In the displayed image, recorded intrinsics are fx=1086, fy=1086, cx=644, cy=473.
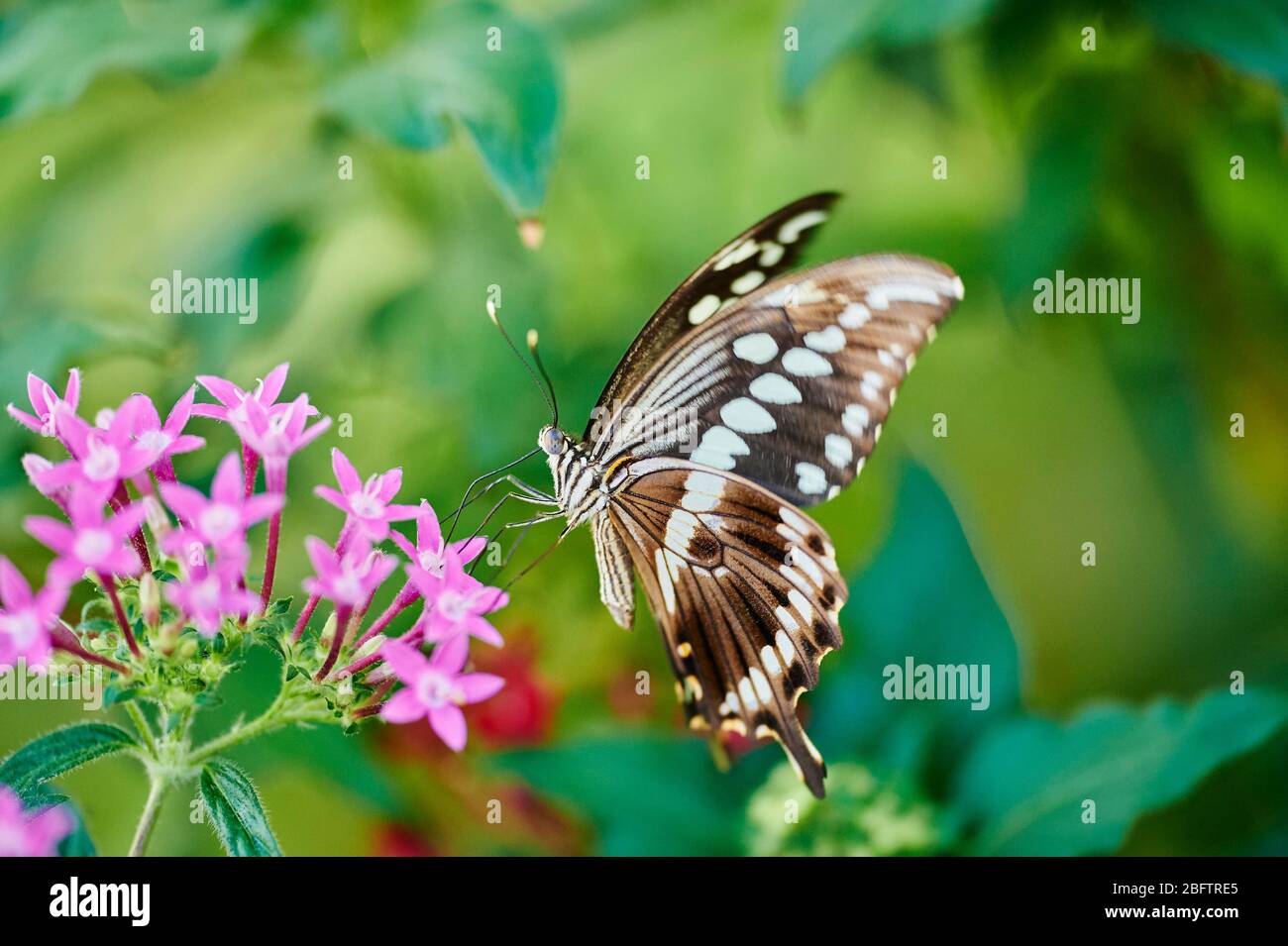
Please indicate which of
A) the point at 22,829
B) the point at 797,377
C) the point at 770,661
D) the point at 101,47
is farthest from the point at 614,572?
the point at 101,47

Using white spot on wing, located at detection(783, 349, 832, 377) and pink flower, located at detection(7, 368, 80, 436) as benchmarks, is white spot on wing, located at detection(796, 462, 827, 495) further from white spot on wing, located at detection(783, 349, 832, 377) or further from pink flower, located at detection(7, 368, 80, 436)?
pink flower, located at detection(7, 368, 80, 436)

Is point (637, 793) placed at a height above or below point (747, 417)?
below

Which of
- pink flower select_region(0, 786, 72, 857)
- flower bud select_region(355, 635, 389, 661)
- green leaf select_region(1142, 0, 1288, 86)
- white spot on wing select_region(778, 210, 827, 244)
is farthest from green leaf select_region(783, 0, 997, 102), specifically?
pink flower select_region(0, 786, 72, 857)

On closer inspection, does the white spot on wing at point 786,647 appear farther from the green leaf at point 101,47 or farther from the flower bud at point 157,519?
the green leaf at point 101,47

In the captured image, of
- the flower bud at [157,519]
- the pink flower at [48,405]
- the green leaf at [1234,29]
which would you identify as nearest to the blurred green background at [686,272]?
the green leaf at [1234,29]

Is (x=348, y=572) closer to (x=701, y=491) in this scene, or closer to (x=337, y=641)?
(x=337, y=641)

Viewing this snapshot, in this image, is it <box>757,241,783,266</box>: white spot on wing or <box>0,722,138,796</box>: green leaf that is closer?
<box>0,722,138,796</box>: green leaf
